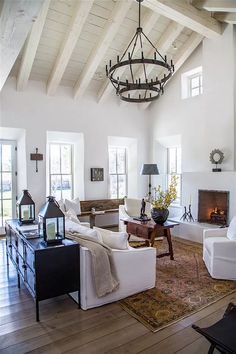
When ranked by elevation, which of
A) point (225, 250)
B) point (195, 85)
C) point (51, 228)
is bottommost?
point (225, 250)

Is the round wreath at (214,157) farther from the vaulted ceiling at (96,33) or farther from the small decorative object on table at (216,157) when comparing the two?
the vaulted ceiling at (96,33)

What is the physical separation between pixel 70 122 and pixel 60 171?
1.32m

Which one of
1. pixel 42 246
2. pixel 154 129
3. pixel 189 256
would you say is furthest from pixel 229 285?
pixel 154 129

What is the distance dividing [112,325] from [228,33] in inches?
230

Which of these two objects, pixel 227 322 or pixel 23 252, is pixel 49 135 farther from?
pixel 227 322

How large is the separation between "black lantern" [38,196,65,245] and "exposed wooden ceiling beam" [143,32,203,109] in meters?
5.01

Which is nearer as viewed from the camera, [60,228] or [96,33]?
[60,228]

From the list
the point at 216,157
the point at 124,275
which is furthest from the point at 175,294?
the point at 216,157

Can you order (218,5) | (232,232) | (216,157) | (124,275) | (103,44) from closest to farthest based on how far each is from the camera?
1. (124,275)
2. (232,232)
3. (218,5)
4. (103,44)
5. (216,157)

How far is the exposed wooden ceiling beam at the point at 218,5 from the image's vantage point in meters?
4.54

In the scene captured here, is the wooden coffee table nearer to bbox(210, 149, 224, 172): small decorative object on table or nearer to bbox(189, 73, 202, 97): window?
bbox(210, 149, 224, 172): small decorative object on table

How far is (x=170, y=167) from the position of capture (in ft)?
25.4

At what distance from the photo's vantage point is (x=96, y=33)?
17.6 ft

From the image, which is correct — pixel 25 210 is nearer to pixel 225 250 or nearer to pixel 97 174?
pixel 225 250
